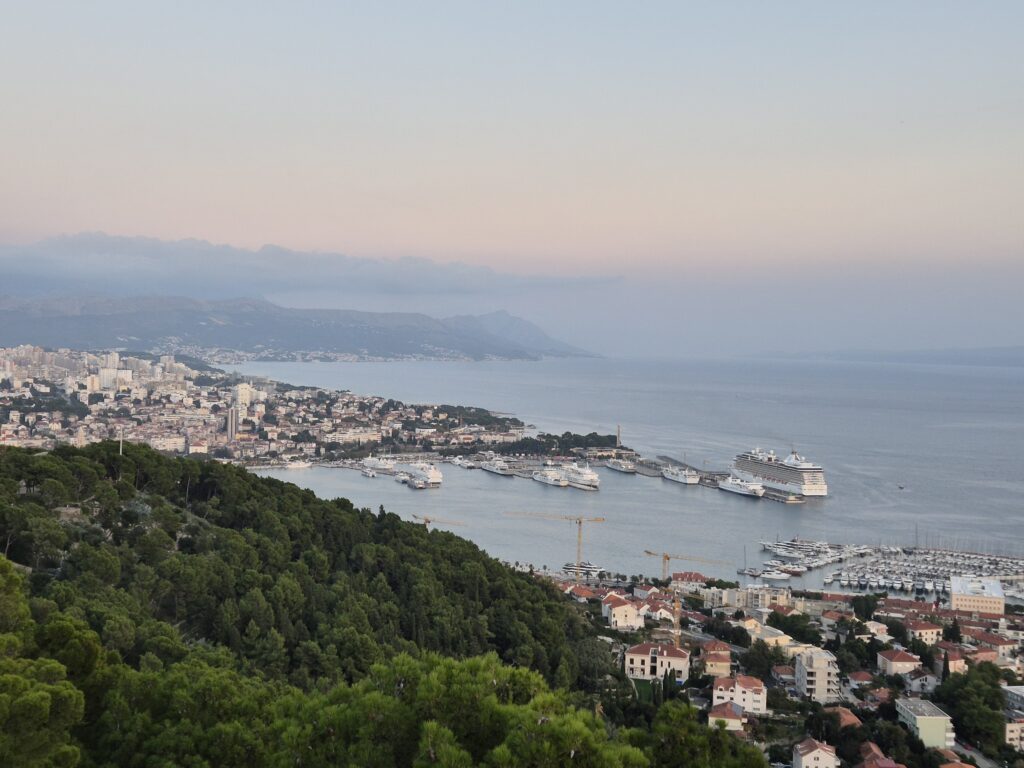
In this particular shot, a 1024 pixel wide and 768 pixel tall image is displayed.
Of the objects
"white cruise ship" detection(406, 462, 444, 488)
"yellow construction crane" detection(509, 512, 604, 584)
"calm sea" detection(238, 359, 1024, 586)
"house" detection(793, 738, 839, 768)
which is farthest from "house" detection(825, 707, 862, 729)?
"white cruise ship" detection(406, 462, 444, 488)

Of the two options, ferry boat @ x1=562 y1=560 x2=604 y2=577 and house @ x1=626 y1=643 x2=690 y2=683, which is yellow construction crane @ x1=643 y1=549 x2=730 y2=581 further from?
house @ x1=626 y1=643 x2=690 y2=683

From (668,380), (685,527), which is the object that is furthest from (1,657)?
(668,380)

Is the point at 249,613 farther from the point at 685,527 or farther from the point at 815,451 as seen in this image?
the point at 815,451

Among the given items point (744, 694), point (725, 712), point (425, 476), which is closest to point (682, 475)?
point (425, 476)

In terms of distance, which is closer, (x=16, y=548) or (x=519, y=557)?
(x=16, y=548)

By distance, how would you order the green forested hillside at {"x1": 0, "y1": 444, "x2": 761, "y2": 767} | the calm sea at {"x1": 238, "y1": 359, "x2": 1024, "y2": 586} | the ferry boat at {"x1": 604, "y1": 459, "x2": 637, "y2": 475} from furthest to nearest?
the ferry boat at {"x1": 604, "y1": 459, "x2": 637, "y2": 475}, the calm sea at {"x1": 238, "y1": 359, "x2": 1024, "y2": 586}, the green forested hillside at {"x1": 0, "y1": 444, "x2": 761, "y2": 767}

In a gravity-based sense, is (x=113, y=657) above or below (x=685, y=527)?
above

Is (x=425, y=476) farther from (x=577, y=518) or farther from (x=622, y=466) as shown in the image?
(x=622, y=466)
